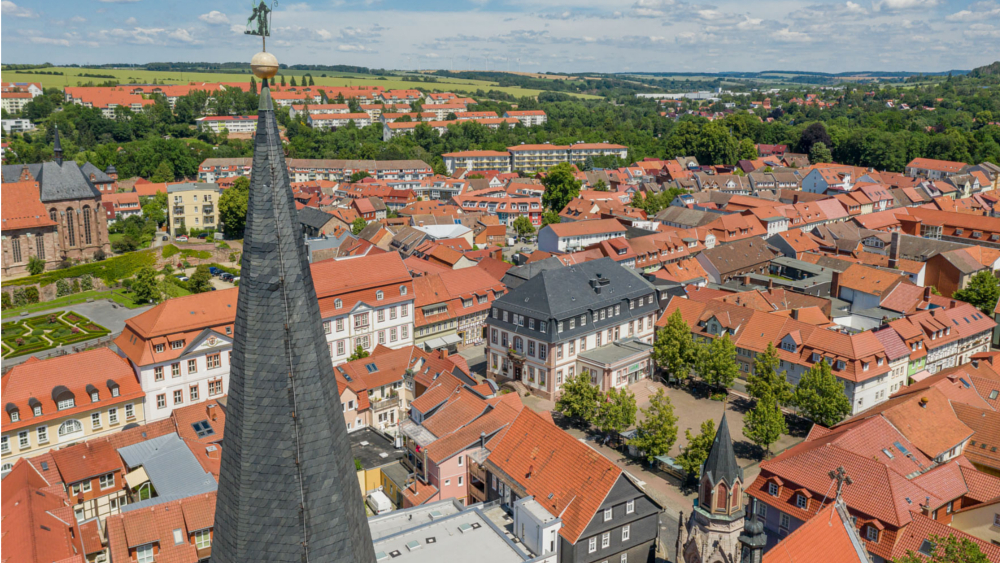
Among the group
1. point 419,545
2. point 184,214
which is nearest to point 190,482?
point 419,545

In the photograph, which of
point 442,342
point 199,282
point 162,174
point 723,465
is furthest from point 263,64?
point 162,174

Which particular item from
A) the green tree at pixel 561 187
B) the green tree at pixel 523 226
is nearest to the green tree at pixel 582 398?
the green tree at pixel 523 226

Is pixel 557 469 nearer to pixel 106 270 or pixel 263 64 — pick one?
pixel 263 64

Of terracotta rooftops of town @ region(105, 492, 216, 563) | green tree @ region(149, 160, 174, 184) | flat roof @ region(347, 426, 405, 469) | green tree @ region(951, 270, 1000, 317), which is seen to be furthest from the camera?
green tree @ region(149, 160, 174, 184)

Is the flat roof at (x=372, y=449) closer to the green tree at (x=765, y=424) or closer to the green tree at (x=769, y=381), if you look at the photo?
the green tree at (x=765, y=424)

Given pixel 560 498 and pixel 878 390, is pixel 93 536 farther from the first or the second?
pixel 878 390

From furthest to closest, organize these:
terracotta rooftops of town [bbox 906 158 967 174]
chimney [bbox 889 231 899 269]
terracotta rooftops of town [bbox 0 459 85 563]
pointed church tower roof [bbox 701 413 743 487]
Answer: terracotta rooftops of town [bbox 906 158 967 174], chimney [bbox 889 231 899 269], terracotta rooftops of town [bbox 0 459 85 563], pointed church tower roof [bbox 701 413 743 487]

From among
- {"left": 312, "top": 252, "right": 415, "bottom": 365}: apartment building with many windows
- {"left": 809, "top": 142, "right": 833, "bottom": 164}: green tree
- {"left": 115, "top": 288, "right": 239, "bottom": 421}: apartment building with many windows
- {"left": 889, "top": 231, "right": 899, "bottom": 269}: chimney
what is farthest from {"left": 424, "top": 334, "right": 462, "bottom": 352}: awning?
{"left": 809, "top": 142, "right": 833, "bottom": 164}: green tree

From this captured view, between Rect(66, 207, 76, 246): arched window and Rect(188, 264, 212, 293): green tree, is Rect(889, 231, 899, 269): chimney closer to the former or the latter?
Rect(188, 264, 212, 293): green tree
